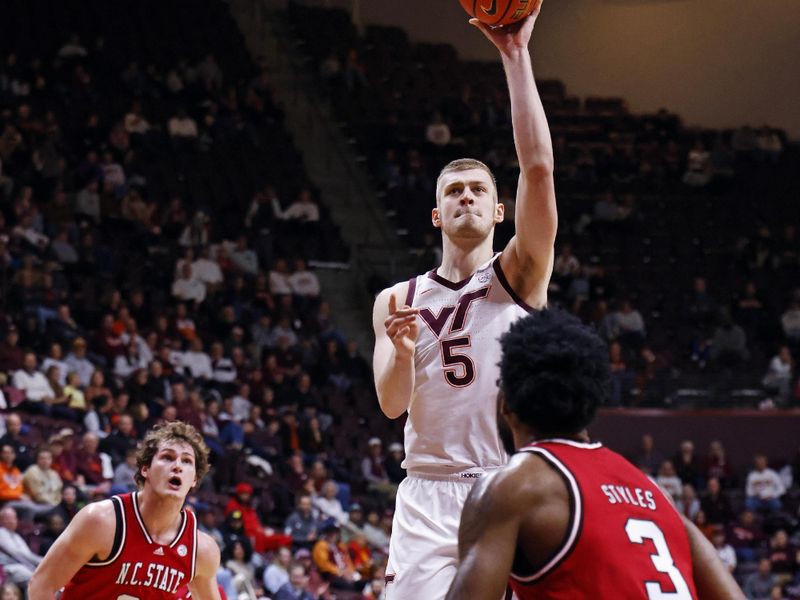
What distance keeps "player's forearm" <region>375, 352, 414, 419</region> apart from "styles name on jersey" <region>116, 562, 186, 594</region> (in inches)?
69.3

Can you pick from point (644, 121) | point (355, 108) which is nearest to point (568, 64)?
point (644, 121)

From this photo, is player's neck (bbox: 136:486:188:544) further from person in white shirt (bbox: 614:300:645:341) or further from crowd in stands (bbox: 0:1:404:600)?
person in white shirt (bbox: 614:300:645:341)

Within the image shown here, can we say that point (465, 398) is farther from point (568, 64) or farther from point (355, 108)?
point (568, 64)

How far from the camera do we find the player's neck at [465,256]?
4902 mm

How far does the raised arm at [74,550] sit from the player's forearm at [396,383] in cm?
176

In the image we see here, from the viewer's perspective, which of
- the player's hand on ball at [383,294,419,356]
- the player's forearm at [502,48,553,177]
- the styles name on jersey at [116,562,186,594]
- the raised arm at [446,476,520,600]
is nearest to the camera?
the raised arm at [446,476,520,600]

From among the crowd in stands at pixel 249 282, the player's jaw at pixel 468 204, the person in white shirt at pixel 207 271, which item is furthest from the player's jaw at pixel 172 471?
the person in white shirt at pixel 207 271

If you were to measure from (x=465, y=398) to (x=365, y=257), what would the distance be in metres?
15.8

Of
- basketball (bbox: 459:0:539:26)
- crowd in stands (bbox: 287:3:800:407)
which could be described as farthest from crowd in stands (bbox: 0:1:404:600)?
basketball (bbox: 459:0:539:26)

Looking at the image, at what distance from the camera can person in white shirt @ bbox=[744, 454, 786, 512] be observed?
16.4 m

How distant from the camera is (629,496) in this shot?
9.99 feet

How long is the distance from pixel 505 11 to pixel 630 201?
674 inches

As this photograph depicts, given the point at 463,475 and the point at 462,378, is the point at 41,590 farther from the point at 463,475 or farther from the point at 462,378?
the point at 462,378

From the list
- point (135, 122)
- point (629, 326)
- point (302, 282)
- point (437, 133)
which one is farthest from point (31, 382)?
point (437, 133)
